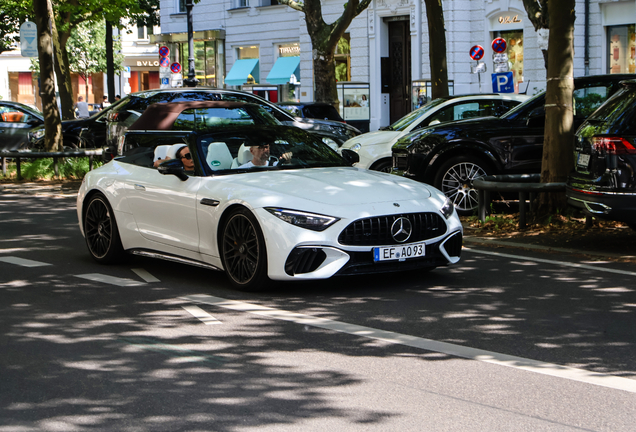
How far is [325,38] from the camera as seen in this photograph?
22.7 m

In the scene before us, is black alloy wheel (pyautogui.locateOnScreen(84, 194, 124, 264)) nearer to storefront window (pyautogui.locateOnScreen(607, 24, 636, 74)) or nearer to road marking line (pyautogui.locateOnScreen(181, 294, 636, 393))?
road marking line (pyautogui.locateOnScreen(181, 294, 636, 393))

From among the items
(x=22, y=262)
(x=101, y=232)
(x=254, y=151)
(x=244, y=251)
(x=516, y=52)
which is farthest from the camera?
(x=516, y=52)

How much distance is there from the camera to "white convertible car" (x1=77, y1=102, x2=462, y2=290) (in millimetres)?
7141

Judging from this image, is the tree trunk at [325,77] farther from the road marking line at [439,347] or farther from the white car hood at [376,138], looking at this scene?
the road marking line at [439,347]

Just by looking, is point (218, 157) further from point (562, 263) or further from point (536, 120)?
point (536, 120)

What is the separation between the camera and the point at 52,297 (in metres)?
7.56

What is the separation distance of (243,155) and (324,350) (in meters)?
2.96

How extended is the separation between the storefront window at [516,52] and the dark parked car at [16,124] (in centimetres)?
1653

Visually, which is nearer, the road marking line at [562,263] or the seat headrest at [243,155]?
the seat headrest at [243,155]

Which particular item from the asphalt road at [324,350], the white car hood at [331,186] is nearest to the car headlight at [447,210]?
the white car hood at [331,186]

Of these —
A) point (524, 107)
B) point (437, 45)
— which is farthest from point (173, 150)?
point (437, 45)

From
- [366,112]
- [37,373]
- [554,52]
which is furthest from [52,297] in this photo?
[366,112]

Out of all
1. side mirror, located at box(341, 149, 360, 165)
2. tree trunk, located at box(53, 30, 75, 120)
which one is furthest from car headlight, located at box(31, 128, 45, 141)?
side mirror, located at box(341, 149, 360, 165)

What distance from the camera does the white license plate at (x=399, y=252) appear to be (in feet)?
23.7
